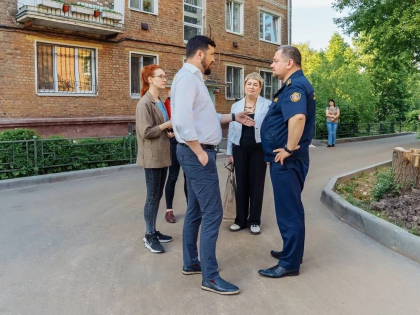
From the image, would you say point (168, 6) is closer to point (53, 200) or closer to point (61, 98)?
point (61, 98)

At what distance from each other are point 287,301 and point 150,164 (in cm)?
204

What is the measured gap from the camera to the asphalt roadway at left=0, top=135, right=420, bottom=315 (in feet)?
10.8

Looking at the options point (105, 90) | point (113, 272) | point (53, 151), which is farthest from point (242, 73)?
point (113, 272)

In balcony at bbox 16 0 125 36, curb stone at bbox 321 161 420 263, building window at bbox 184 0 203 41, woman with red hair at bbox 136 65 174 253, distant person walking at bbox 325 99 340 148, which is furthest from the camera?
building window at bbox 184 0 203 41

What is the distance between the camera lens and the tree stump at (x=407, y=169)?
6.48 m

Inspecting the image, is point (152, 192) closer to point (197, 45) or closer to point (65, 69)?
point (197, 45)

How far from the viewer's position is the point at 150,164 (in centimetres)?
450

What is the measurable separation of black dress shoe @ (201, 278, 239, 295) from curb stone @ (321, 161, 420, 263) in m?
2.08

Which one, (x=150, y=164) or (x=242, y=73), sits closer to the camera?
(x=150, y=164)

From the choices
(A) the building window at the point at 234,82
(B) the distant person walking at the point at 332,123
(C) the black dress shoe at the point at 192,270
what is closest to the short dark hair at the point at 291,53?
(C) the black dress shoe at the point at 192,270

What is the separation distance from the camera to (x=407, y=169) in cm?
658

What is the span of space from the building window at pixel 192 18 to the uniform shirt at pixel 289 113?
49.6 ft

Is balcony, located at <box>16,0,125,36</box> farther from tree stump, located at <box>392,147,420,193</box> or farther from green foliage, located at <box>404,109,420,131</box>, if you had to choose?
green foliage, located at <box>404,109,420,131</box>

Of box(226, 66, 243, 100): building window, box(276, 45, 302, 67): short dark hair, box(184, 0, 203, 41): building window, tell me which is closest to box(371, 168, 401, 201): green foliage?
box(276, 45, 302, 67): short dark hair
